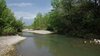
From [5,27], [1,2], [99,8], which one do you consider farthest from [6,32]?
[99,8]

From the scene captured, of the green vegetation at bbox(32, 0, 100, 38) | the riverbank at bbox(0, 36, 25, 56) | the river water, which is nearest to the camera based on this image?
the riverbank at bbox(0, 36, 25, 56)

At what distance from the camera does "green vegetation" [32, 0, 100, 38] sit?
5694cm

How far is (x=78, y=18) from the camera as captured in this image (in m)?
65.8

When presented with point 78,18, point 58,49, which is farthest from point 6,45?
point 78,18

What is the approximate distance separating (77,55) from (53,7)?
62.4 metres

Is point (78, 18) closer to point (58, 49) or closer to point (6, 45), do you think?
point (58, 49)

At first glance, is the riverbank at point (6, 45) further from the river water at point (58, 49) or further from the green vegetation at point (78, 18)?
the green vegetation at point (78, 18)

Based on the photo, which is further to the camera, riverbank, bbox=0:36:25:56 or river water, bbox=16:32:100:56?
river water, bbox=16:32:100:56

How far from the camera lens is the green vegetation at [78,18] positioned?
56938mm

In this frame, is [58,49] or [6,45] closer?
[58,49]

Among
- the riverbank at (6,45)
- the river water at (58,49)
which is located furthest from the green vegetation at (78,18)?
the riverbank at (6,45)

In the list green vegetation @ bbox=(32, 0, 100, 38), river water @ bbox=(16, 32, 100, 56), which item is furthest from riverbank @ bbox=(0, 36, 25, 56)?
green vegetation @ bbox=(32, 0, 100, 38)

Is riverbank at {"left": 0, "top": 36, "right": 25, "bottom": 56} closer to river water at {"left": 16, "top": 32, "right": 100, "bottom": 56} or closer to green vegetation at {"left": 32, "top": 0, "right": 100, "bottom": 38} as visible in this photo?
river water at {"left": 16, "top": 32, "right": 100, "bottom": 56}

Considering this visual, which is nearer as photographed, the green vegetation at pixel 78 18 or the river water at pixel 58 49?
the river water at pixel 58 49
